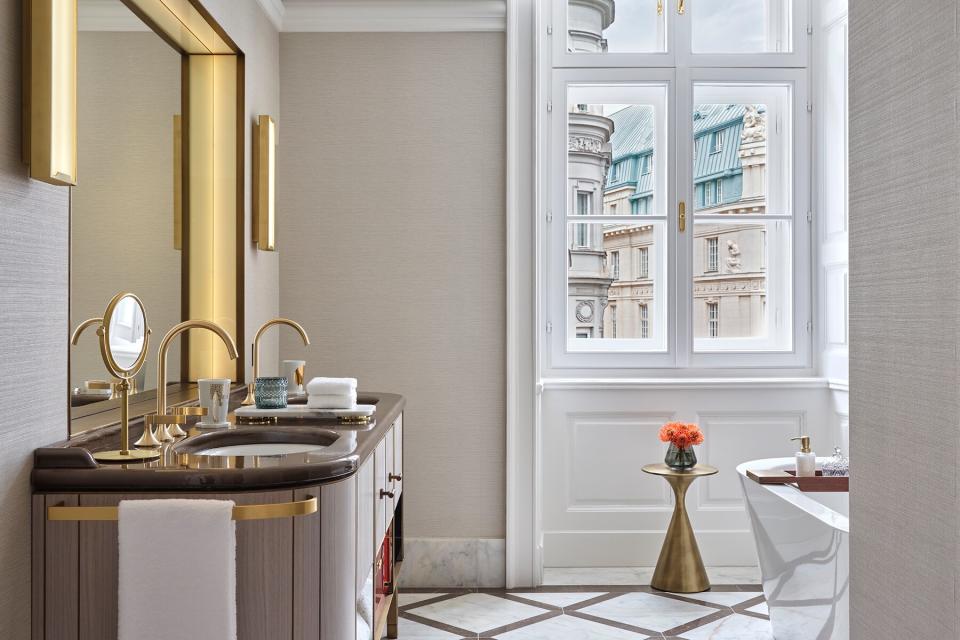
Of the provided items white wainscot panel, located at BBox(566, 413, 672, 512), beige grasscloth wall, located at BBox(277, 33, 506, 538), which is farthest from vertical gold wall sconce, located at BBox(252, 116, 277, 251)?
white wainscot panel, located at BBox(566, 413, 672, 512)

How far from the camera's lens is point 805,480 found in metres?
2.86

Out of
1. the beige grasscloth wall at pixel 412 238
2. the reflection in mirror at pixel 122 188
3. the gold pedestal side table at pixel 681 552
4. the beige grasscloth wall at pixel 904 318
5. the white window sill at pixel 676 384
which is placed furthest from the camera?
the white window sill at pixel 676 384

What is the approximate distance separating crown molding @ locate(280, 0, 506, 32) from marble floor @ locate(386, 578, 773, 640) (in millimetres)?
2322

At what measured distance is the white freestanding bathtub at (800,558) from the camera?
2406 mm

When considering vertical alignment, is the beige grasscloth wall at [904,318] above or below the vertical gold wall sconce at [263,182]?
below

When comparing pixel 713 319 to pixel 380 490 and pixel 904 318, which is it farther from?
pixel 904 318

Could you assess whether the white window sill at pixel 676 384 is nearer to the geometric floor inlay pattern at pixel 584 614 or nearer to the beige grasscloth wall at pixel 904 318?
the geometric floor inlay pattern at pixel 584 614

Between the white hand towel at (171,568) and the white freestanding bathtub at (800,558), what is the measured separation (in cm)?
173

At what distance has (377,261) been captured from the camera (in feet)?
11.6

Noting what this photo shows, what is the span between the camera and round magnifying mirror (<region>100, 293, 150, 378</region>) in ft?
5.31

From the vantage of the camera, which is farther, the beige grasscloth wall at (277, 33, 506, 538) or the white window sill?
the white window sill

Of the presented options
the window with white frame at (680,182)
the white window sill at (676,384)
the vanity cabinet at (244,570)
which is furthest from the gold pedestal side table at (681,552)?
the vanity cabinet at (244,570)

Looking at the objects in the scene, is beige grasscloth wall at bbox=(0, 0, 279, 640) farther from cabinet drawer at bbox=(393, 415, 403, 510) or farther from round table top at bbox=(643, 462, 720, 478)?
round table top at bbox=(643, 462, 720, 478)

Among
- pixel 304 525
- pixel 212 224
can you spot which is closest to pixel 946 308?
pixel 304 525
